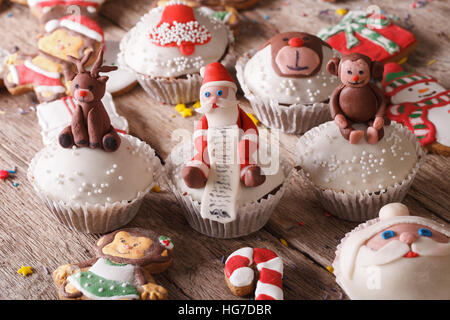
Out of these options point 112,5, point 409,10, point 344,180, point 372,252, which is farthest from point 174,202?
point 409,10

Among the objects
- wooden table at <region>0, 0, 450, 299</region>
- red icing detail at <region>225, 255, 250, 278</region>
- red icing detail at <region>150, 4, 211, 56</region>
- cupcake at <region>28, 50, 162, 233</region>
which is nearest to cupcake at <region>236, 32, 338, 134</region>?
wooden table at <region>0, 0, 450, 299</region>

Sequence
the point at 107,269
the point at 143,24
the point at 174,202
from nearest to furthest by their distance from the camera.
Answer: the point at 107,269 < the point at 174,202 < the point at 143,24

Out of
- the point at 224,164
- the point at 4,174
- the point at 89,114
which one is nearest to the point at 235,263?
the point at 224,164

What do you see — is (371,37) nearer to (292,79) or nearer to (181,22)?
(292,79)

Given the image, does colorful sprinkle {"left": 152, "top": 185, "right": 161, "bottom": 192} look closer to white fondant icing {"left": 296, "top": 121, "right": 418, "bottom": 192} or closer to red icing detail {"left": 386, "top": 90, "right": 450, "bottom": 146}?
white fondant icing {"left": 296, "top": 121, "right": 418, "bottom": 192}

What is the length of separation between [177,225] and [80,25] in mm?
1140

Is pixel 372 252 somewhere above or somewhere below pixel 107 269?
above

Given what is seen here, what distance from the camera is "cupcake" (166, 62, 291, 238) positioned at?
2027 mm

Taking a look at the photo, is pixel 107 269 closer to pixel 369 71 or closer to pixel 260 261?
pixel 260 261

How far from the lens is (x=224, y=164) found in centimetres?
207

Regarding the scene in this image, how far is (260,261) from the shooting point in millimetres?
2076

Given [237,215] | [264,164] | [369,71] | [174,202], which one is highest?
[369,71]

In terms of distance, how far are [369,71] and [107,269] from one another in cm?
101

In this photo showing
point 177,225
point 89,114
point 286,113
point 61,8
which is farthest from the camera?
point 61,8
